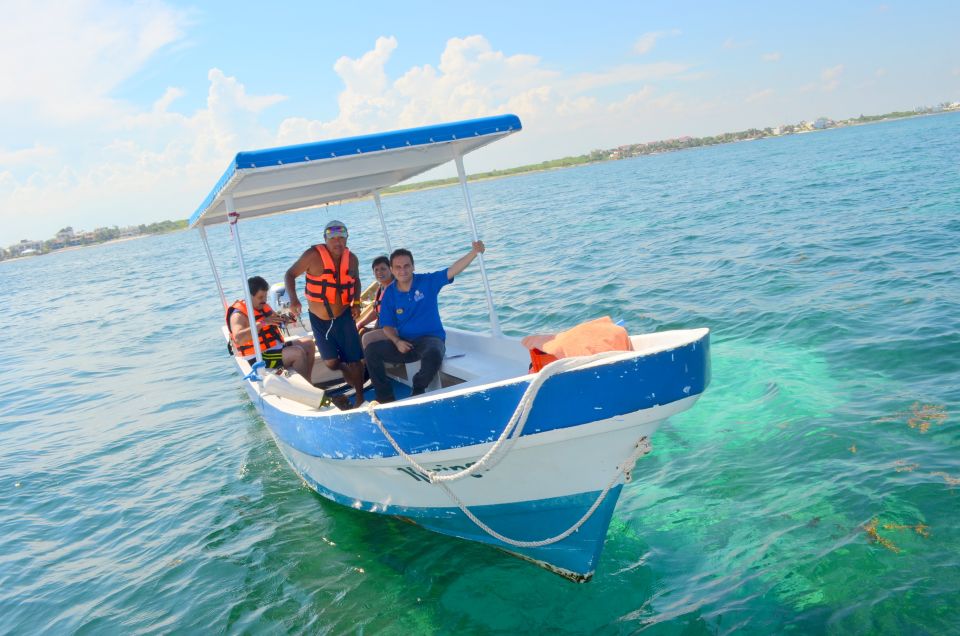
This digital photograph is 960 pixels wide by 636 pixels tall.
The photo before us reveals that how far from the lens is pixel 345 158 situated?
4715 millimetres

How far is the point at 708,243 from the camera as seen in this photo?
16.4 metres

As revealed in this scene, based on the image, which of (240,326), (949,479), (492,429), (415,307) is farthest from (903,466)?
(240,326)

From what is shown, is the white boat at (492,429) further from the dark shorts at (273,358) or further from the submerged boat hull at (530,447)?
the dark shorts at (273,358)

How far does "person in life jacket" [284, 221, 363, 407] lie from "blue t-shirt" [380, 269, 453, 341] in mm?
347

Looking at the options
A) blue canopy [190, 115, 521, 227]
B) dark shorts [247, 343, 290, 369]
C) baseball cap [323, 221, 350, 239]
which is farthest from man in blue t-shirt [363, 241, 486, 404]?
dark shorts [247, 343, 290, 369]

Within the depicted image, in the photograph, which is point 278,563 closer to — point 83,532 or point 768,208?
point 83,532

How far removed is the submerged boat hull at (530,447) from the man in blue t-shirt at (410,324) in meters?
0.92

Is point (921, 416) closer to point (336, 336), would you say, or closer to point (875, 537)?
point (875, 537)

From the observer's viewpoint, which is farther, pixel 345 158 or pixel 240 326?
pixel 240 326

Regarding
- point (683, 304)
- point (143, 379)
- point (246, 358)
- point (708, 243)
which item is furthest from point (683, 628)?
point (708, 243)

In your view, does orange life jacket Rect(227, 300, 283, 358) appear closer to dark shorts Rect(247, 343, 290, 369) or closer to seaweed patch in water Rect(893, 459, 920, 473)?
dark shorts Rect(247, 343, 290, 369)

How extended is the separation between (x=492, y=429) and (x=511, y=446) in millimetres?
141

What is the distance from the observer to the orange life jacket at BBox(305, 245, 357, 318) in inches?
226

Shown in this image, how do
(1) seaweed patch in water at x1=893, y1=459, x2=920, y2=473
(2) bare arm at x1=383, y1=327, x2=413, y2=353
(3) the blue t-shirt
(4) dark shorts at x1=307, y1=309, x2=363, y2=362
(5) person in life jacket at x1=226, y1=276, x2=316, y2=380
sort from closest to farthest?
(1) seaweed patch in water at x1=893, y1=459, x2=920, y2=473
(2) bare arm at x1=383, y1=327, x2=413, y2=353
(3) the blue t-shirt
(4) dark shorts at x1=307, y1=309, x2=363, y2=362
(5) person in life jacket at x1=226, y1=276, x2=316, y2=380
